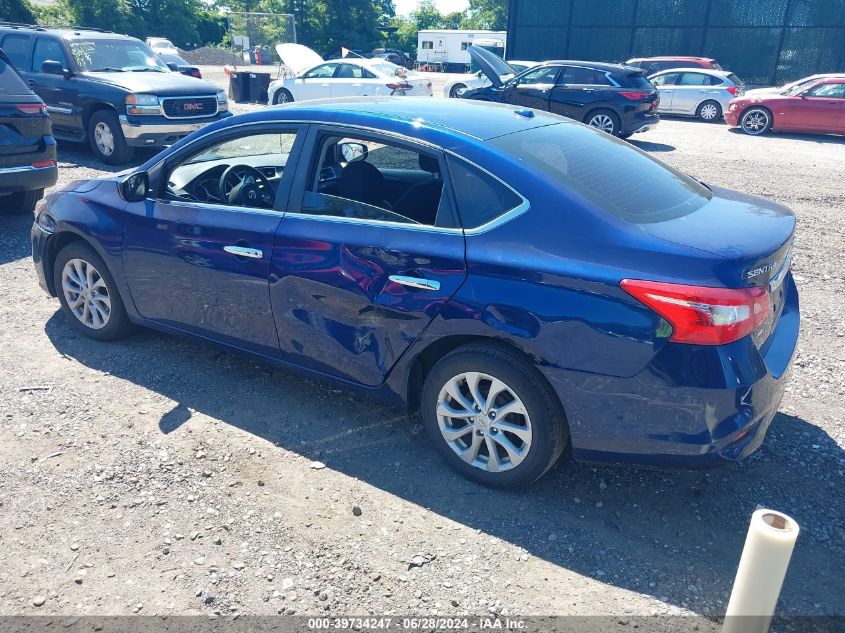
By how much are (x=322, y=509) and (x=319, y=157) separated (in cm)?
179

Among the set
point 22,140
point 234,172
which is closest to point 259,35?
point 22,140

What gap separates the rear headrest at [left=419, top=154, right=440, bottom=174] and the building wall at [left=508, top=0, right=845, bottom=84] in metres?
28.8

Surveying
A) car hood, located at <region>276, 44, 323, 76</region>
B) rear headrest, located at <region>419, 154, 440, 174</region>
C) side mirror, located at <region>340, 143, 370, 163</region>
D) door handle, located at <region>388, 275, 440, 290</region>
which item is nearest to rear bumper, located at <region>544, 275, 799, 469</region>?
door handle, located at <region>388, 275, 440, 290</region>

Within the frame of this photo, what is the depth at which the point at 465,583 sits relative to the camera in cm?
276

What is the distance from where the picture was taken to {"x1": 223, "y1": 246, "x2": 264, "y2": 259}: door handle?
3693 mm

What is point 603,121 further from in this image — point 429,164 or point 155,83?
point 429,164

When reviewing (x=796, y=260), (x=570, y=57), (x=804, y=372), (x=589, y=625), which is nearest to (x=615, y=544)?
(x=589, y=625)

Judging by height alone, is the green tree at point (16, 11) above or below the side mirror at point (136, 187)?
above

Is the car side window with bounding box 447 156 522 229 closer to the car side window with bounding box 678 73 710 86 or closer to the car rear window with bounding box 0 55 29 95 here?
the car rear window with bounding box 0 55 29 95

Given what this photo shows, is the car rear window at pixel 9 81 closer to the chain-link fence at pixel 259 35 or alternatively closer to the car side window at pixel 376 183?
the car side window at pixel 376 183

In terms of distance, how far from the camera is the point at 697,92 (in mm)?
19250

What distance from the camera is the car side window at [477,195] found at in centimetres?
310

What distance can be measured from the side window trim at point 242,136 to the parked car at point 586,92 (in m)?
10.4

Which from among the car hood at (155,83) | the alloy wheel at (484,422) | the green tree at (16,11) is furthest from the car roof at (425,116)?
the green tree at (16,11)
